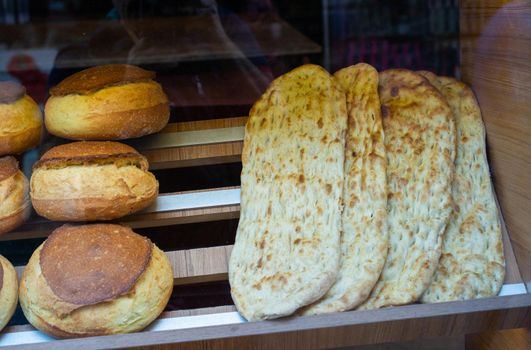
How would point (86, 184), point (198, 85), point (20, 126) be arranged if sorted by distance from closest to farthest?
1. point (86, 184)
2. point (20, 126)
3. point (198, 85)

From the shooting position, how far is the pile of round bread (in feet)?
4.36

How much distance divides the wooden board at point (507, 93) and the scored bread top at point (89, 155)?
84cm

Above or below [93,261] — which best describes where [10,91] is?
above

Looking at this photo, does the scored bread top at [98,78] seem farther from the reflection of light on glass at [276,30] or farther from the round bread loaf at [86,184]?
the reflection of light on glass at [276,30]

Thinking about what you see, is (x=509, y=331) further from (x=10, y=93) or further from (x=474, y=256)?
(x=10, y=93)

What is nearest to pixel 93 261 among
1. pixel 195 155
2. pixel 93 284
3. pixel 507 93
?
pixel 93 284

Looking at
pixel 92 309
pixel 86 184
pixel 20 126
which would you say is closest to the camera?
pixel 92 309

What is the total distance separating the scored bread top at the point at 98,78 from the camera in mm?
1556

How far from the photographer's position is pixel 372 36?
5.46 ft

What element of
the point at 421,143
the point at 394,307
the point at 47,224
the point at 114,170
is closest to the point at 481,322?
the point at 394,307

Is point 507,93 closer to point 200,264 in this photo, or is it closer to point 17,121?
point 200,264

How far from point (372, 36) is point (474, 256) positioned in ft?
1.90

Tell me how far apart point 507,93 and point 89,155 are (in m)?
0.96

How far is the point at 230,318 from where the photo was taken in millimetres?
1399
